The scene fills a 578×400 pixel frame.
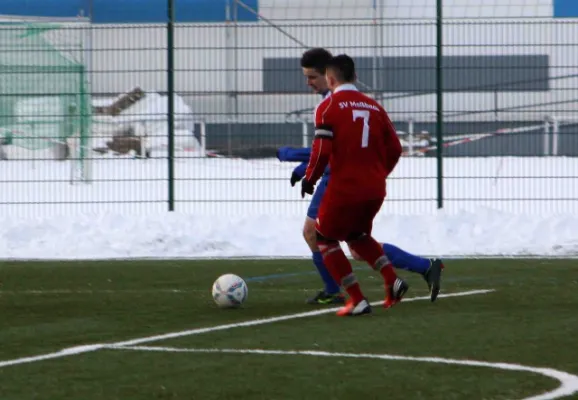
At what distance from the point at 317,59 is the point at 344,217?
4.12 feet

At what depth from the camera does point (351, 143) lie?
9.02 meters

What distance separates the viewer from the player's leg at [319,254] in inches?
396

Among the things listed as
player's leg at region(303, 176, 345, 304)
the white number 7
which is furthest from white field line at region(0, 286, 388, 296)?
the white number 7

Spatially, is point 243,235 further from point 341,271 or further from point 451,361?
point 451,361

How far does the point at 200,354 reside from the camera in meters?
7.46

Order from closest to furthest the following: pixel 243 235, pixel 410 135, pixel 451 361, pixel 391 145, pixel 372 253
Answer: pixel 451 361, pixel 391 145, pixel 372 253, pixel 243 235, pixel 410 135

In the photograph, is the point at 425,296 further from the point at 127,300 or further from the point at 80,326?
the point at 80,326

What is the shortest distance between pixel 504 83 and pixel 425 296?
22.5ft

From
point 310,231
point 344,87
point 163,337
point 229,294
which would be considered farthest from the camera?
point 310,231

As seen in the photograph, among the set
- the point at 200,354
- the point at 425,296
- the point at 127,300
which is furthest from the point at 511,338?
the point at 127,300

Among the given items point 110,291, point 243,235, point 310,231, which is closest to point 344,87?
point 310,231

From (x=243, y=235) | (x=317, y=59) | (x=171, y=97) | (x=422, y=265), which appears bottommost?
(x=243, y=235)

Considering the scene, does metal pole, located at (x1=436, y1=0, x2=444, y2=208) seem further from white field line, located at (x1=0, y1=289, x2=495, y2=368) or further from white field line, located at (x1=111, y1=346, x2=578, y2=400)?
white field line, located at (x1=111, y1=346, x2=578, y2=400)

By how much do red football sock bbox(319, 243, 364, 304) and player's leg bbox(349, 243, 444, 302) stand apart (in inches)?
6.4
